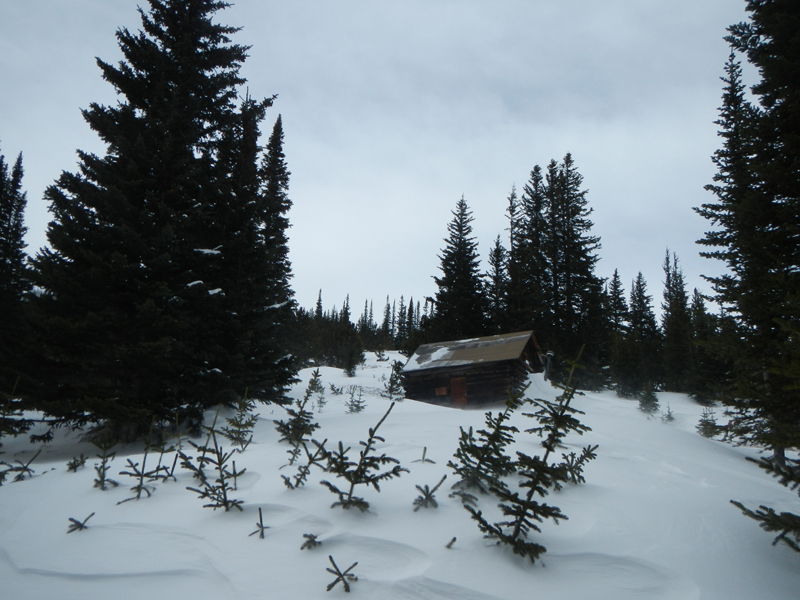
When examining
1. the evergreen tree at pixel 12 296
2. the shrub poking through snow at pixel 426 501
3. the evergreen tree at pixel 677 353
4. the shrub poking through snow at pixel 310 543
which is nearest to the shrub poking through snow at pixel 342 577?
the shrub poking through snow at pixel 310 543

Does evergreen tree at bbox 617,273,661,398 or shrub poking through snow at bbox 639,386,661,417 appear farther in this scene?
evergreen tree at bbox 617,273,661,398

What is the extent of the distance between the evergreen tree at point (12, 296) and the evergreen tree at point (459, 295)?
930 inches

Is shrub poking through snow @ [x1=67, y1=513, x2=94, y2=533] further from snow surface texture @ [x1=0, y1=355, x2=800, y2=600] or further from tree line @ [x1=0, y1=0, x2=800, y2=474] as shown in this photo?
tree line @ [x1=0, y1=0, x2=800, y2=474]

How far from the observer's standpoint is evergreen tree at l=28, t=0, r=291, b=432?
8.75 metres

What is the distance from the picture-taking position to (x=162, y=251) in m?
9.53

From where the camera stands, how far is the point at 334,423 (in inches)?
332

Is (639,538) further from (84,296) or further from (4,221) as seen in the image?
(4,221)

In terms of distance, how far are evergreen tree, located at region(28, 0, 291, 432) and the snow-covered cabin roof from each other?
9.68 meters

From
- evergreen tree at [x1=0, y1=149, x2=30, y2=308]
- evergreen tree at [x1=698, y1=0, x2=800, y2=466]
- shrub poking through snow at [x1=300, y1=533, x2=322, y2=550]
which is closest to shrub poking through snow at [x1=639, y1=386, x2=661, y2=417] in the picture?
evergreen tree at [x1=698, y1=0, x2=800, y2=466]

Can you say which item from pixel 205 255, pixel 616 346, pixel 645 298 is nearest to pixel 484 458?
pixel 205 255

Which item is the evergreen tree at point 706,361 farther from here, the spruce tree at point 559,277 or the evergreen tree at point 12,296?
the evergreen tree at point 12,296

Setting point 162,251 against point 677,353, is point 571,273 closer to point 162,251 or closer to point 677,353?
point 677,353

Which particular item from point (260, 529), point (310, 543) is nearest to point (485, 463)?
point (310, 543)

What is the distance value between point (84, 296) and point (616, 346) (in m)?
36.4
